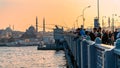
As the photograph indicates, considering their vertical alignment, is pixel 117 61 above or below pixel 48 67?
above

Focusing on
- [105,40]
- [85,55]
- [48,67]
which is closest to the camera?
[85,55]

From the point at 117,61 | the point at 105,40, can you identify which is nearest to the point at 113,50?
the point at 117,61

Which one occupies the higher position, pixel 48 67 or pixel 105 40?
pixel 105 40

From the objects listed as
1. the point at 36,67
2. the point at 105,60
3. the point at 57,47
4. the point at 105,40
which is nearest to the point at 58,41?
the point at 57,47

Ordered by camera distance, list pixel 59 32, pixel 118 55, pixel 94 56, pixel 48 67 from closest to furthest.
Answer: pixel 118 55 < pixel 94 56 < pixel 48 67 < pixel 59 32

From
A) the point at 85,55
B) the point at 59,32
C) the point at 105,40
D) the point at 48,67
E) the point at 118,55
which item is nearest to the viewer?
the point at 118,55

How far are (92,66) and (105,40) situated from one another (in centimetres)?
940

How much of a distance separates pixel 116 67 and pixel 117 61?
6.1 inches

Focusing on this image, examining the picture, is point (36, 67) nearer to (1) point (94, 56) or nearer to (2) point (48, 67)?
(2) point (48, 67)

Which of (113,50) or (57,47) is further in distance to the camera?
(57,47)

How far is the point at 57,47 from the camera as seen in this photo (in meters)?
195

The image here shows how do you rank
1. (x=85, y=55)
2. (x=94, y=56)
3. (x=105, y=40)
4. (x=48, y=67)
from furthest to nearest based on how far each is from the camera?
(x=48, y=67) → (x=105, y=40) → (x=85, y=55) → (x=94, y=56)

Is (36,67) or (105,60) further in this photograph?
(36,67)

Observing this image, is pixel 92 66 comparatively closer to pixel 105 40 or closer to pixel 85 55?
pixel 85 55
